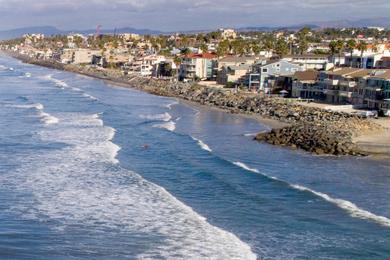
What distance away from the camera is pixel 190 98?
212 feet

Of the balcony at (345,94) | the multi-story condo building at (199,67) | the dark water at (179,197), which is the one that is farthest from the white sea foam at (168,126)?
the multi-story condo building at (199,67)

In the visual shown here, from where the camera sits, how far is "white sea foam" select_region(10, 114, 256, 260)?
18.1 m

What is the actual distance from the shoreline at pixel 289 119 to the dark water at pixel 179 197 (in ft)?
6.07

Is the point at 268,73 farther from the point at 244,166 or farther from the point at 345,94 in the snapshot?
the point at 244,166

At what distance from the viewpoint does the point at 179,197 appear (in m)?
23.8

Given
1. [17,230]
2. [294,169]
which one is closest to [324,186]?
[294,169]

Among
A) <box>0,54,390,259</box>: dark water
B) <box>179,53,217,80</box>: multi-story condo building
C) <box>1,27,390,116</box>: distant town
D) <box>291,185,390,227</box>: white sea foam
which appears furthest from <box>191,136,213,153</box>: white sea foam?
<box>179,53,217,80</box>: multi-story condo building

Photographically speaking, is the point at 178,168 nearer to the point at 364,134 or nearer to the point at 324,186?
the point at 324,186

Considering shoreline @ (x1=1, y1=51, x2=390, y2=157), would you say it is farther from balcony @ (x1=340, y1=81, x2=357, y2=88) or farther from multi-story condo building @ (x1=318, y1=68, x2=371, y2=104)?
balcony @ (x1=340, y1=81, x2=357, y2=88)

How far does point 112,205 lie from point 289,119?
26.0m

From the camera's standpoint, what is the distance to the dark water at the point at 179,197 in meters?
18.0

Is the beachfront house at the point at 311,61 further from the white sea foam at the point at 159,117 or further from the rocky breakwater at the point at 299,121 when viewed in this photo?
the white sea foam at the point at 159,117

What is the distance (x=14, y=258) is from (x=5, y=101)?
4434 cm

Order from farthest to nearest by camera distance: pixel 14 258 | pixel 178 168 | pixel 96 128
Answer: pixel 96 128
pixel 178 168
pixel 14 258
